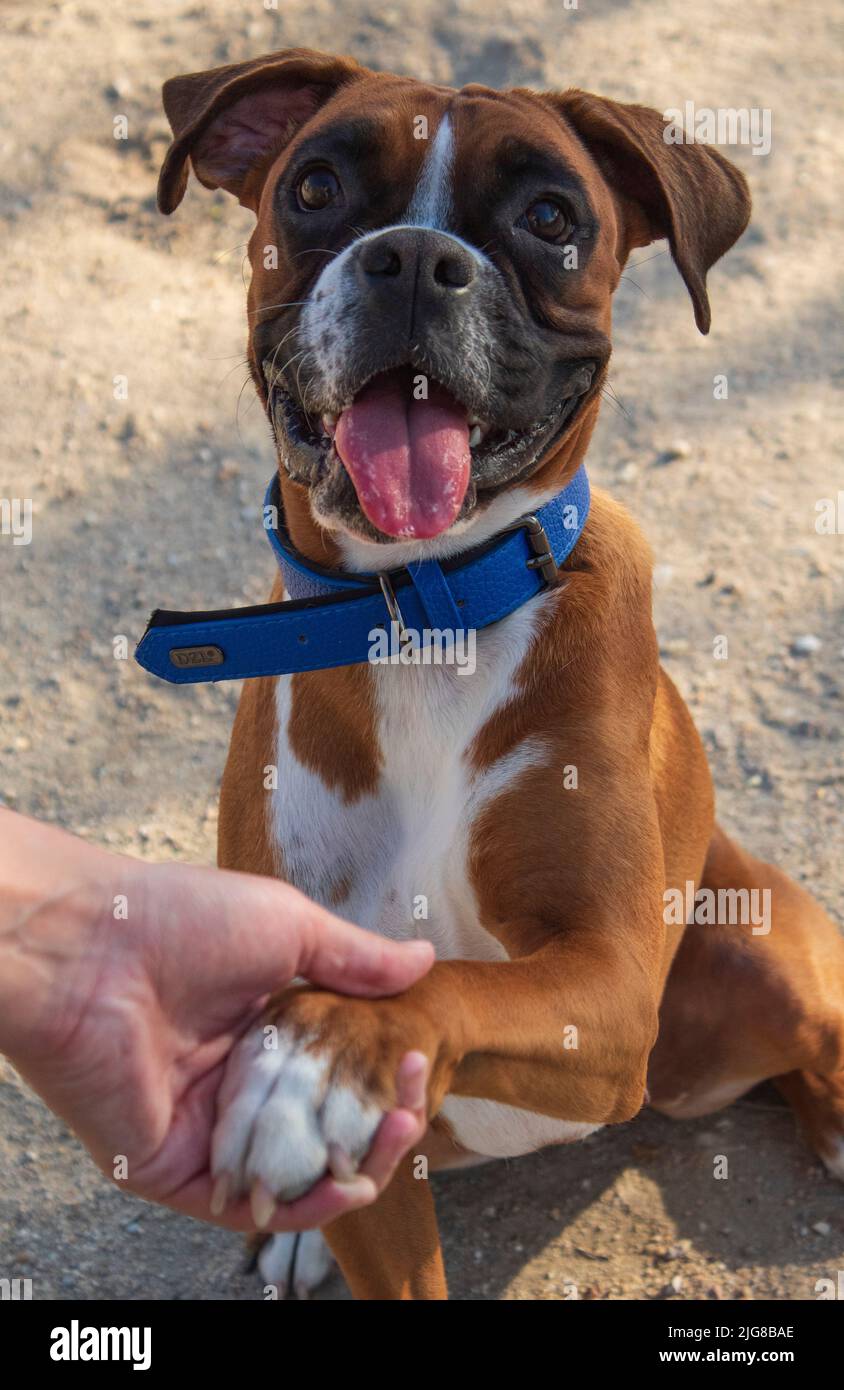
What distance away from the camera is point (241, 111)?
10.4ft

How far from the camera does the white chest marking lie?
9.41 ft

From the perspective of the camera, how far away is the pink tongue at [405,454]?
2.65 meters

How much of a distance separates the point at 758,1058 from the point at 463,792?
1.31m

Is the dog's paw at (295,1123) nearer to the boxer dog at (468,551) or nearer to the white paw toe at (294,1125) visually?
the white paw toe at (294,1125)

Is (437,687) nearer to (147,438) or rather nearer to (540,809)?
(540,809)

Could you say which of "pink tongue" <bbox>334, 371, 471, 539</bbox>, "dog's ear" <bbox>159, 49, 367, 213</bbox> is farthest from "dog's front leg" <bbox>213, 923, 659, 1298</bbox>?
"dog's ear" <bbox>159, 49, 367, 213</bbox>

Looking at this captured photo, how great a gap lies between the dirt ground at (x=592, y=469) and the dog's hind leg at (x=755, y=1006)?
19cm

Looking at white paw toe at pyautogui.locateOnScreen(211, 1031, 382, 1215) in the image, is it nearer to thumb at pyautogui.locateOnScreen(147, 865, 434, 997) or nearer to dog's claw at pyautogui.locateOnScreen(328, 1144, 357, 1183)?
dog's claw at pyautogui.locateOnScreen(328, 1144, 357, 1183)

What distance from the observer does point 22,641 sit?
5000 mm

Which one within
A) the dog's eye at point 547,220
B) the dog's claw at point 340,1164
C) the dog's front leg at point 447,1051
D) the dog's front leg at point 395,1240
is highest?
the dog's eye at point 547,220

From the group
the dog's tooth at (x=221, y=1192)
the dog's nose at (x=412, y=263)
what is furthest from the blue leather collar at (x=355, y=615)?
the dog's tooth at (x=221, y=1192)

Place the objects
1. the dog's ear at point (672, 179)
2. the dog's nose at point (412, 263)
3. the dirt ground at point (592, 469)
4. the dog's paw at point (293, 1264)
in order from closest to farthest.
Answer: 1. the dog's nose at point (412, 263)
2. the dog's ear at point (672, 179)
3. the dog's paw at point (293, 1264)
4. the dirt ground at point (592, 469)


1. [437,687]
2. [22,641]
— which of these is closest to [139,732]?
[22,641]
